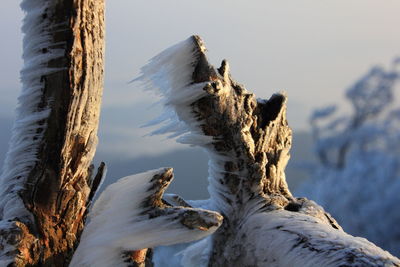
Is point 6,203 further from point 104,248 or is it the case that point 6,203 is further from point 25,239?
point 104,248

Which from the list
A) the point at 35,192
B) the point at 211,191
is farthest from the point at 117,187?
the point at 211,191

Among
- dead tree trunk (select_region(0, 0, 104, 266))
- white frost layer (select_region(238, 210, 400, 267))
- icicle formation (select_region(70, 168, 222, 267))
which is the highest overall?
dead tree trunk (select_region(0, 0, 104, 266))

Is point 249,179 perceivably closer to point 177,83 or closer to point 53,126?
point 177,83

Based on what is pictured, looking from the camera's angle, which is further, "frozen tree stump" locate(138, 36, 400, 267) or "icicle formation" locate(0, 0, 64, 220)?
"frozen tree stump" locate(138, 36, 400, 267)

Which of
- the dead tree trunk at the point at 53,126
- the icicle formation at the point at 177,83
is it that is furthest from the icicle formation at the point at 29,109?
the icicle formation at the point at 177,83

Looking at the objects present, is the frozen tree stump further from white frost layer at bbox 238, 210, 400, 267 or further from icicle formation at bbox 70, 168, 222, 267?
icicle formation at bbox 70, 168, 222, 267

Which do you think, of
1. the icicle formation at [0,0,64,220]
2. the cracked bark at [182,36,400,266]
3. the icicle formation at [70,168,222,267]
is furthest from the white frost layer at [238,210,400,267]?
the icicle formation at [0,0,64,220]
